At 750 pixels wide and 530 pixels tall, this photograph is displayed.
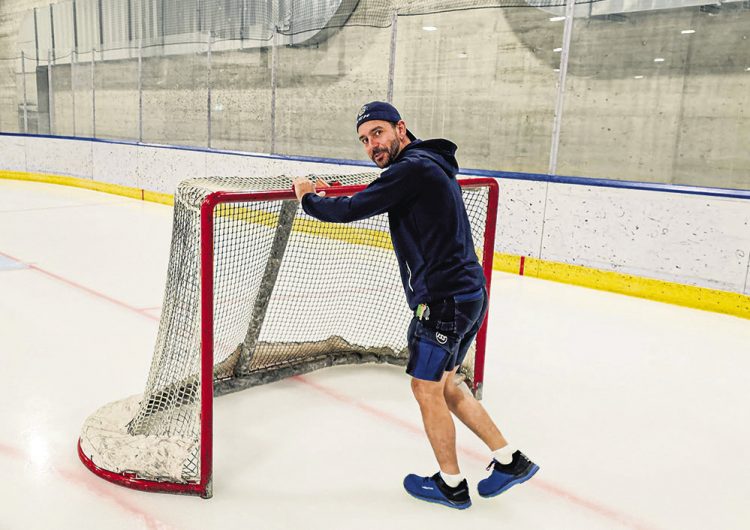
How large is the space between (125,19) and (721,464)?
11.4 m

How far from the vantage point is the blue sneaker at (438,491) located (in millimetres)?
1981

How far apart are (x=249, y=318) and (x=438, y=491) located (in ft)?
3.97

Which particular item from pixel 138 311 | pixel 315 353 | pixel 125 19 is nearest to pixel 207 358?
pixel 315 353

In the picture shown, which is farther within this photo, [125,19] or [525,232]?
[125,19]

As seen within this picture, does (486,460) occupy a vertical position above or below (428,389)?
below

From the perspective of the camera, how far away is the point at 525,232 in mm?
5465

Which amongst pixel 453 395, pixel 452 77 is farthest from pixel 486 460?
pixel 452 77

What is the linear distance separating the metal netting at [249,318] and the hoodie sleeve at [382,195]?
0.46m

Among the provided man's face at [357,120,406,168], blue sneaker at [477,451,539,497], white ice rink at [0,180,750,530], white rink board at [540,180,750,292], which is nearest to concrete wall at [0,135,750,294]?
white rink board at [540,180,750,292]

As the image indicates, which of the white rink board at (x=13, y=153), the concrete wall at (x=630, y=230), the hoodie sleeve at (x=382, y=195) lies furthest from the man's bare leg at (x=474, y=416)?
the white rink board at (x=13, y=153)

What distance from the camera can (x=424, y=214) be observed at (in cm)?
181

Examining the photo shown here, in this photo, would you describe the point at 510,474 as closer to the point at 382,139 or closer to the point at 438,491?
the point at 438,491

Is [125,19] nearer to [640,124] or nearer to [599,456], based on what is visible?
[640,124]

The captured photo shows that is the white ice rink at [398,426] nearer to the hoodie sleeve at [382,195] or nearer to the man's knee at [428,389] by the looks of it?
the man's knee at [428,389]
